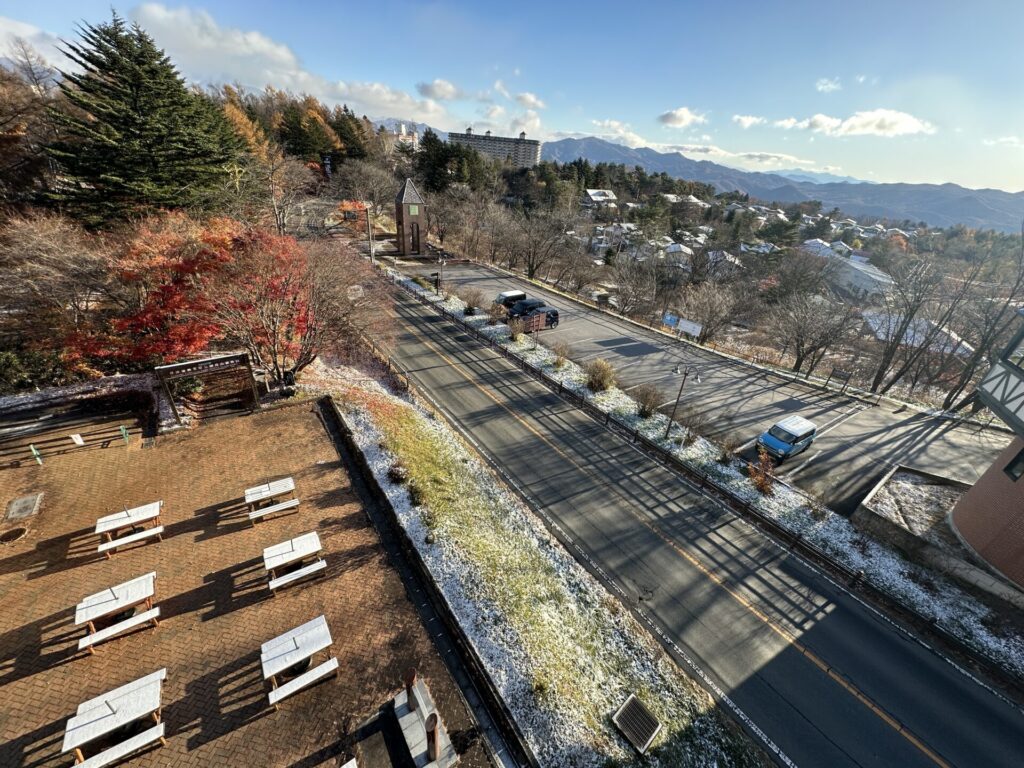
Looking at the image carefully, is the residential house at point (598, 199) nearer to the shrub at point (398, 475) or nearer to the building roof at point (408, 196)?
the building roof at point (408, 196)

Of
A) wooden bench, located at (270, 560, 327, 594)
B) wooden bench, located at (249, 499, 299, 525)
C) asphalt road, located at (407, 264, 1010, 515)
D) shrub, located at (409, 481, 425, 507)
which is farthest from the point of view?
asphalt road, located at (407, 264, 1010, 515)

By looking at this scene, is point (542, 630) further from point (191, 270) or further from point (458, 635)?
point (191, 270)

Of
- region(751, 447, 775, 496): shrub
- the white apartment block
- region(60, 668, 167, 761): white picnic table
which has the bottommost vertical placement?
region(751, 447, 775, 496): shrub

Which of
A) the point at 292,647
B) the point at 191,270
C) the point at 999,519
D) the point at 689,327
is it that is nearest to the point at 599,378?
the point at 689,327

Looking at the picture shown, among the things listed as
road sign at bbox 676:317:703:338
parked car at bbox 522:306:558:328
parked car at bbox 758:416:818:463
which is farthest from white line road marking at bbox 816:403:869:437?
parked car at bbox 522:306:558:328

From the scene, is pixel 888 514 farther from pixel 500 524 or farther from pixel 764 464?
pixel 500 524

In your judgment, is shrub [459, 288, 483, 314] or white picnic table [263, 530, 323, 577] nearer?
white picnic table [263, 530, 323, 577]

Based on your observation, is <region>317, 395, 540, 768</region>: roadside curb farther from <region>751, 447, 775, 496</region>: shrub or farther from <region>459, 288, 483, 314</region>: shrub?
<region>459, 288, 483, 314</region>: shrub
